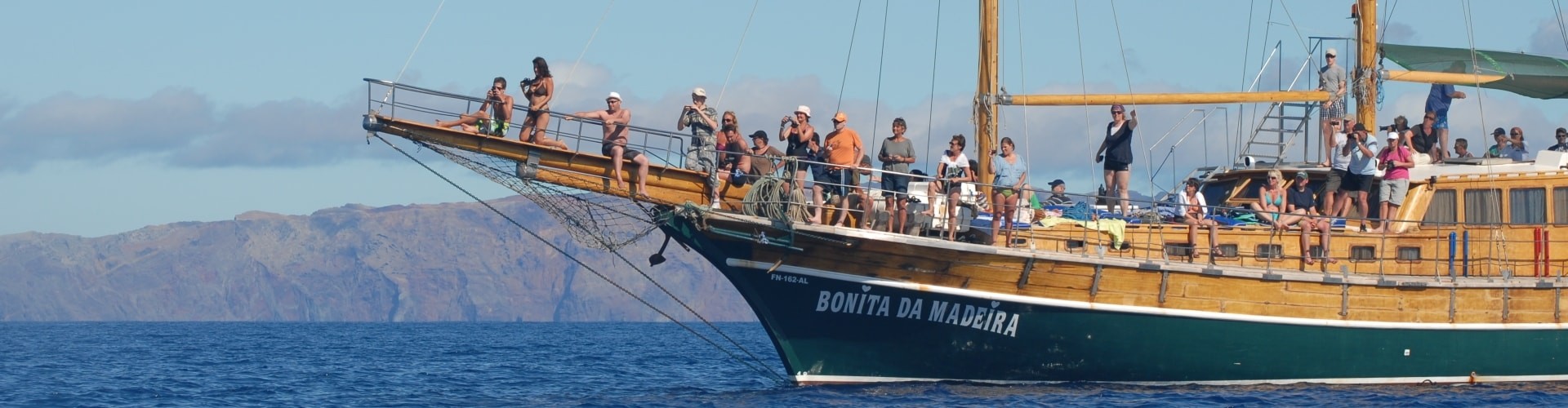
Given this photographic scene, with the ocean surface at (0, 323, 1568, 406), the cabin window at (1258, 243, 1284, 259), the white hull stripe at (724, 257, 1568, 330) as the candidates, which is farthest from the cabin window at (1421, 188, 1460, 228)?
the cabin window at (1258, 243, 1284, 259)

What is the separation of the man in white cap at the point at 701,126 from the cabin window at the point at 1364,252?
8.26m

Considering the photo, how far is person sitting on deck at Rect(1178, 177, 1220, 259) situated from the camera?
77.0ft

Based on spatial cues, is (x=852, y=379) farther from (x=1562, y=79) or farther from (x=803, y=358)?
(x=1562, y=79)

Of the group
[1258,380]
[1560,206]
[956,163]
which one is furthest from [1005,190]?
[1560,206]

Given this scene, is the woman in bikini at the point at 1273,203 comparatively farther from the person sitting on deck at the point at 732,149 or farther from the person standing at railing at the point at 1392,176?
the person sitting on deck at the point at 732,149

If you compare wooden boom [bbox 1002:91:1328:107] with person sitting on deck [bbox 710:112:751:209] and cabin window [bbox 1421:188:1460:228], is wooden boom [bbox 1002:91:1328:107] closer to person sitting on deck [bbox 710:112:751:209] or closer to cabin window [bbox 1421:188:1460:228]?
cabin window [bbox 1421:188:1460:228]

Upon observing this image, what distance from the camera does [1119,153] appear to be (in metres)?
24.2

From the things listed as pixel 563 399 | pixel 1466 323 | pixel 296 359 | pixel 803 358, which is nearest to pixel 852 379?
pixel 803 358

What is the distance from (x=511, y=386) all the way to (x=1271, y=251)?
12456 mm

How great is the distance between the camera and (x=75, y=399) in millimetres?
27609

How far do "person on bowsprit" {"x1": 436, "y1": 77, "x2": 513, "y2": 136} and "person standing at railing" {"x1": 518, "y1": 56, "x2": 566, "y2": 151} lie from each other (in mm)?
261

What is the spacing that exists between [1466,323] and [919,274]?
7.24 metres

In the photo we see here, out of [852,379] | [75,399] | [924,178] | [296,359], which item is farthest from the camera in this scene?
[296,359]

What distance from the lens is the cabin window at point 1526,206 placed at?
2502cm
